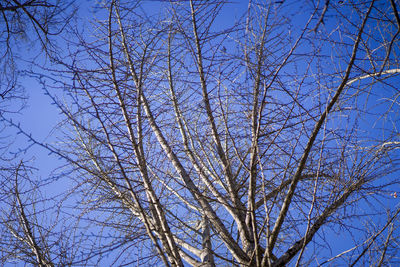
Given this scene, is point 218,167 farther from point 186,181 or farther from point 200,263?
point 200,263

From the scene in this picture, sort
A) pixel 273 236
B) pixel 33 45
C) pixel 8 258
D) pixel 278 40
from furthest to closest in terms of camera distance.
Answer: pixel 8 258, pixel 33 45, pixel 278 40, pixel 273 236

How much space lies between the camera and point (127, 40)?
117 inches

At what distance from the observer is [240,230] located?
9.38ft

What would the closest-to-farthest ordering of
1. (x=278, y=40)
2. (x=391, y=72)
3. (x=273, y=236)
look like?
(x=273, y=236)
(x=391, y=72)
(x=278, y=40)

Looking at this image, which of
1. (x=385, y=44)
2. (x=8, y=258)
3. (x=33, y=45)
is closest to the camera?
(x=385, y=44)

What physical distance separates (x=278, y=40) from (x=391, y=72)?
3.30 feet

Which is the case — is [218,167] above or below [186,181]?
above

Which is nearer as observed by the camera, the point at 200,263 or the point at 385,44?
the point at 385,44

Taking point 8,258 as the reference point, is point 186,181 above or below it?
below

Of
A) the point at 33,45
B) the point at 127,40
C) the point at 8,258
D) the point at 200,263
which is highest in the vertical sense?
the point at 33,45

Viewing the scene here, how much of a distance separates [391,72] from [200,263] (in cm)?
236

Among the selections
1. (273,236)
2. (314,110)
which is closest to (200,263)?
(273,236)

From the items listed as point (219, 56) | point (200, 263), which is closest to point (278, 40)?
point (219, 56)

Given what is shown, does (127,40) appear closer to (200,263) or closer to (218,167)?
(218,167)
